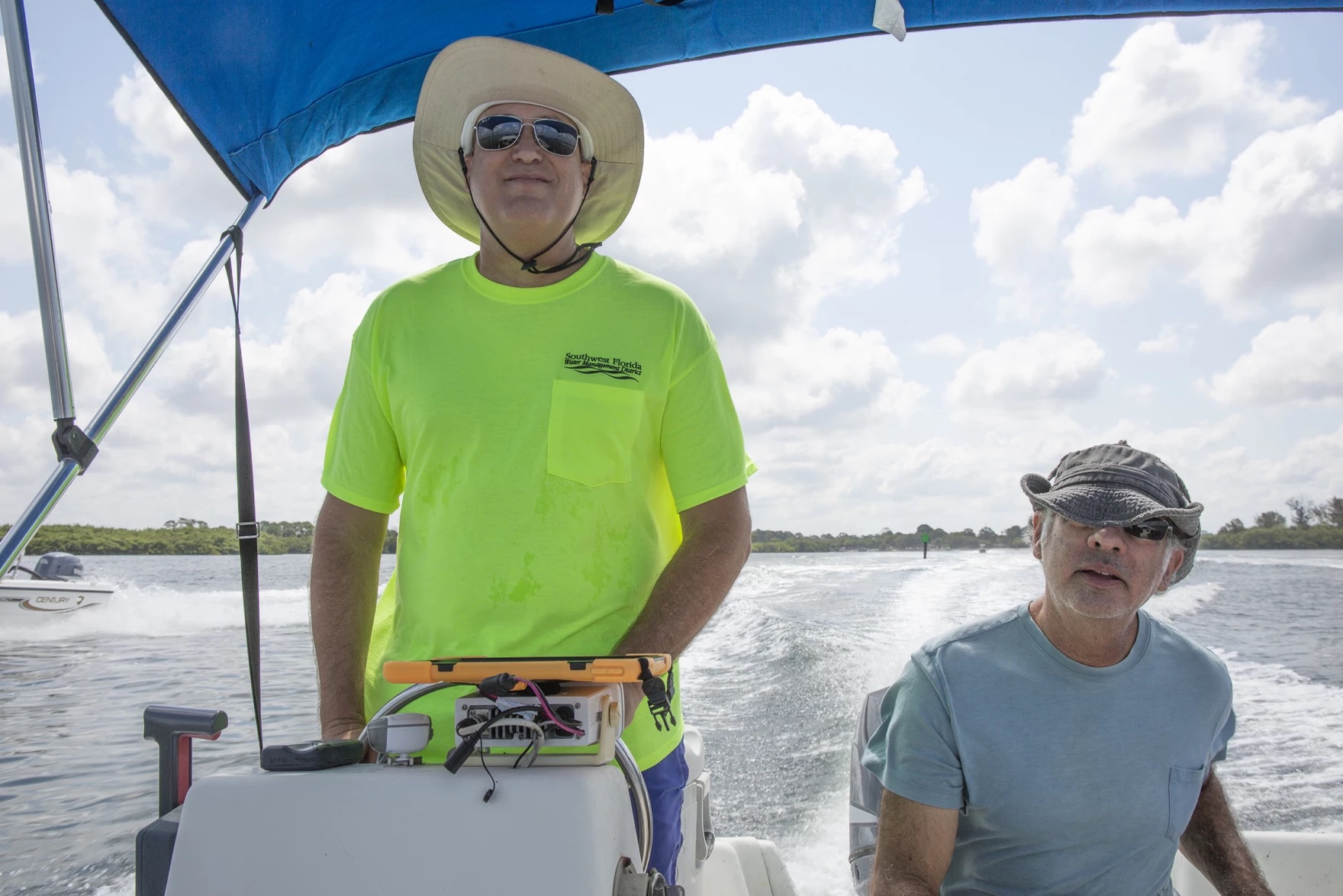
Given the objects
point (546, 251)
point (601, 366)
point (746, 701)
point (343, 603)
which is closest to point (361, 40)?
point (546, 251)

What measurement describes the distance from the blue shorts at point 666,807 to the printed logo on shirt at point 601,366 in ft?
1.75

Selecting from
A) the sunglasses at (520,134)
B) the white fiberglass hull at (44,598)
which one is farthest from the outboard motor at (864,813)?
the white fiberglass hull at (44,598)

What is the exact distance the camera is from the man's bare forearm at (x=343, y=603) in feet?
4.29

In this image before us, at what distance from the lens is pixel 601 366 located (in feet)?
4.27

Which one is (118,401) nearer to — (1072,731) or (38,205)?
(38,205)

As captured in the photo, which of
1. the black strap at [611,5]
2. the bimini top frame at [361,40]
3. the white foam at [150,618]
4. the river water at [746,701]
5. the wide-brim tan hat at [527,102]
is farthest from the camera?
the white foam at [150,618]

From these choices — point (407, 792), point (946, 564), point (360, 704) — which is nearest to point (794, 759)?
point (360, 704)

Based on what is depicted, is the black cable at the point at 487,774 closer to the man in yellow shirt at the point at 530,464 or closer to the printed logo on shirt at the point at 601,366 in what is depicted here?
the man in yellow shirt at the point at 530,464

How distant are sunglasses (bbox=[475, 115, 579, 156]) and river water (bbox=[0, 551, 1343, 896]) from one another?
8.16ft

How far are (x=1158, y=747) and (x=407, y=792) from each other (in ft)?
3.94

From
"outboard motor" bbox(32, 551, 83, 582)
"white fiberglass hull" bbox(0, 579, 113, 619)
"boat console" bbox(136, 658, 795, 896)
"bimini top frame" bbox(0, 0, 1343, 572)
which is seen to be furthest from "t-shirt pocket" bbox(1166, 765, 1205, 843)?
"outboard motor" bbox(32, 551, 83, 582)

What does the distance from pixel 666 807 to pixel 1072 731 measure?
2.16 ft

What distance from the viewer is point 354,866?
0.83 metres

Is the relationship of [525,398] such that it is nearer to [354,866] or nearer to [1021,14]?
[354,866]
